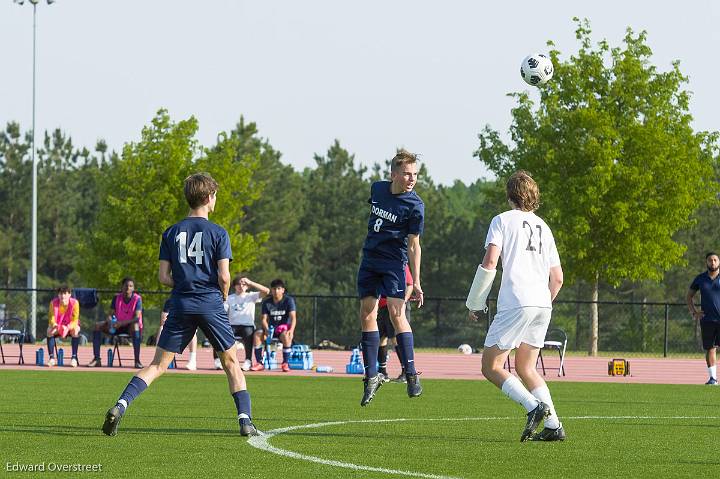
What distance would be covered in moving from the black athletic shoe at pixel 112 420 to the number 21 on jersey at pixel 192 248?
1194mm

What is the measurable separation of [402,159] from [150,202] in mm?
37069

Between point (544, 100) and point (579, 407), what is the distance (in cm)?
2743

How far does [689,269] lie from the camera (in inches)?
2689

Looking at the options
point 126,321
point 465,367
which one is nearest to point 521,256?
point 126,321

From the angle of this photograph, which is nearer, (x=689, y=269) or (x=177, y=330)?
(x=177, y=330)

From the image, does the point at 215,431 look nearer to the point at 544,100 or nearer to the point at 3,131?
the point at 544,100

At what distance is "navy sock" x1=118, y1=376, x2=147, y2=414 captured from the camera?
9.45 meters

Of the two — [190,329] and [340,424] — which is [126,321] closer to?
[340,424]

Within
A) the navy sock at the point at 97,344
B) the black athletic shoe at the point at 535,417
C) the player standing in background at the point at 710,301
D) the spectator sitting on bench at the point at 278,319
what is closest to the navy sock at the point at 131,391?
the black athletic shoe at the point at 535,417

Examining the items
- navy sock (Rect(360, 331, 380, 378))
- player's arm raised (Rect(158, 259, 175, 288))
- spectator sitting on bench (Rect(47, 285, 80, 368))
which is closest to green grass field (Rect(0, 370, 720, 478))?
navy sock (Rect(360, 331, 380, 378))

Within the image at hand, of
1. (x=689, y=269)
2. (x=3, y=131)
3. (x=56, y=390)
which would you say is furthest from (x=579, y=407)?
(x=3, y=131)

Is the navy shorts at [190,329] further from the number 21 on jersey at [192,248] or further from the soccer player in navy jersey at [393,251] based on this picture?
the soccer player in navy jersey at [393,251]

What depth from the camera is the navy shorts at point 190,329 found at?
944 centimetres

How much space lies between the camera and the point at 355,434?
33.5 ft
